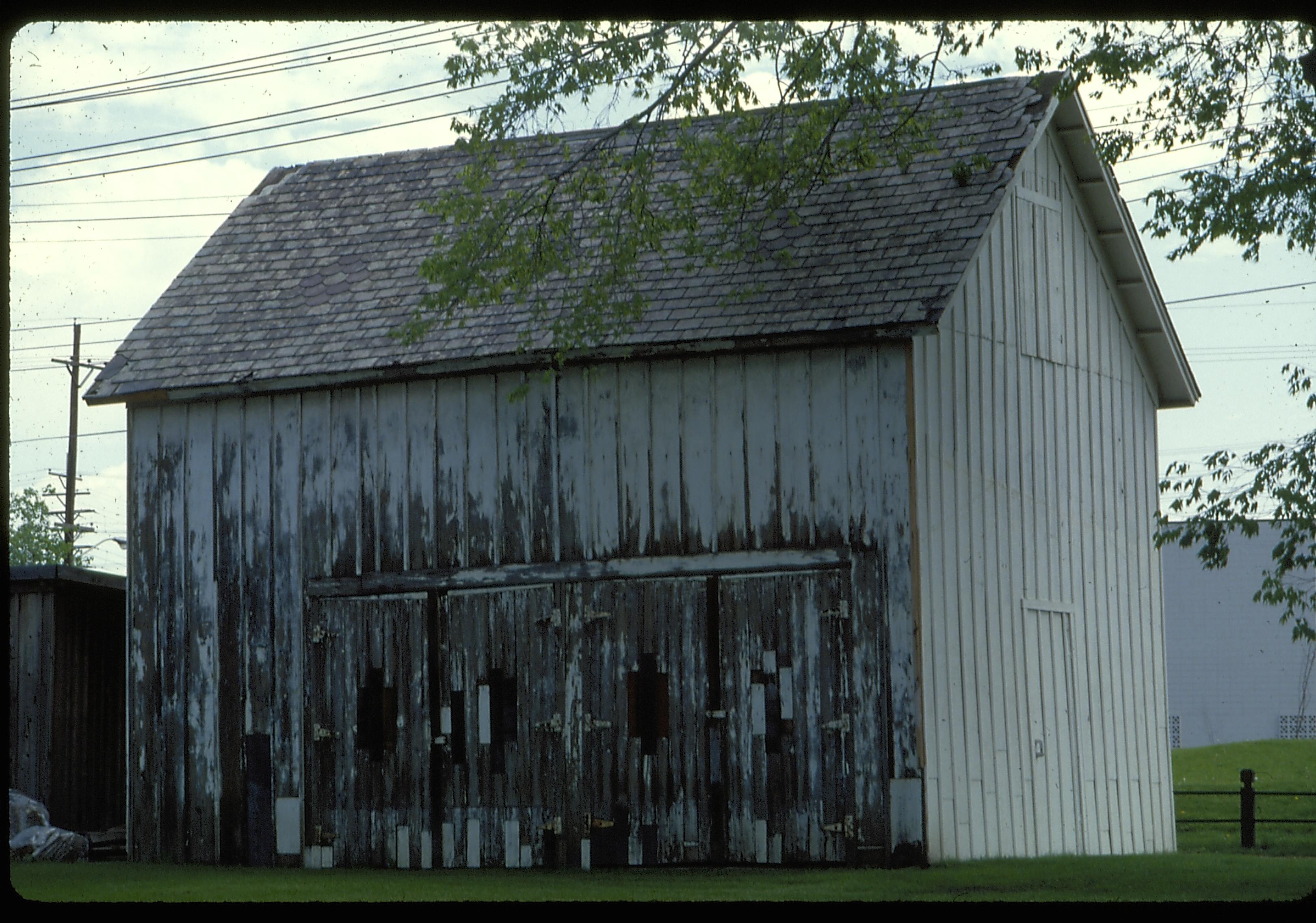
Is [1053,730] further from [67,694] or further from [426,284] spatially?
[67,694]

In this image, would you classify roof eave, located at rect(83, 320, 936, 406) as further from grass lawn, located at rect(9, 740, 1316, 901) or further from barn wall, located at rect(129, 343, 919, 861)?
grass lawn, located at rect(9, 740, 1316, 901)

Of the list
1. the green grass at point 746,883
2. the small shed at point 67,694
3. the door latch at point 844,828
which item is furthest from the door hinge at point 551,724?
the small shed at point 67,694

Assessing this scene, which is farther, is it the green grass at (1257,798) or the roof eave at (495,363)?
the green grass at (1257,798)

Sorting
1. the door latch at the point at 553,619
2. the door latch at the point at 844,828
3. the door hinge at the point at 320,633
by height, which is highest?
the door latch at the point at 553,619

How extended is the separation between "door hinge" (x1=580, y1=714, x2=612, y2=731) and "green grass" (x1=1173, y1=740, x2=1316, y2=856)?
270 inches

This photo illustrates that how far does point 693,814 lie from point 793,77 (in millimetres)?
6637

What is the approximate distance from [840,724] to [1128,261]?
285 inches

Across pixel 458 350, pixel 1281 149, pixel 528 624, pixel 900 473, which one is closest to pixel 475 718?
pixel 528 624

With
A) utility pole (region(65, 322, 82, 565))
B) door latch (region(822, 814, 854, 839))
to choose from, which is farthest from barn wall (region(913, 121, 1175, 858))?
utility pole (region(65, 322, 82, 565))

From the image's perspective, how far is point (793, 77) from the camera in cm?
1466

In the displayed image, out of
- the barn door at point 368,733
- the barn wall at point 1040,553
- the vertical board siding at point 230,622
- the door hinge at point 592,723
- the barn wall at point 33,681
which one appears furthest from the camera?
the barn wall at point 33,681

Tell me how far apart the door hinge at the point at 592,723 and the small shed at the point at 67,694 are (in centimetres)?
621

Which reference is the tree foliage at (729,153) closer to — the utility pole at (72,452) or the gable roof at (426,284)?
the gable roof at (426,284)

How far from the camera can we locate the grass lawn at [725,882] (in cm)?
1148
